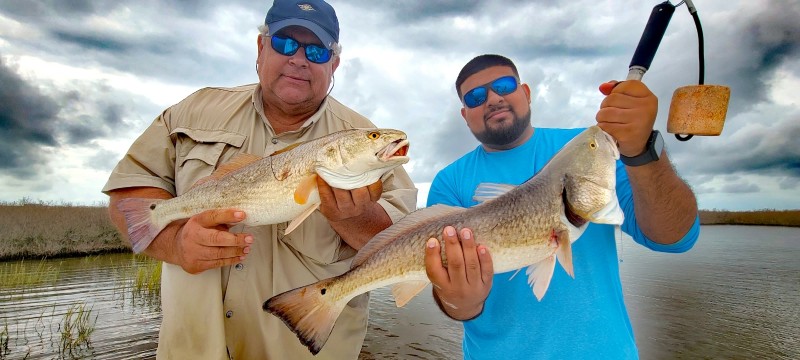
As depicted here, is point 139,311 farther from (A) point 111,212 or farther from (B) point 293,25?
(B) point 293,25

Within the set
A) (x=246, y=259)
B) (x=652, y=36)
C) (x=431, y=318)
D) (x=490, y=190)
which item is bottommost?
(x=431, y=318)

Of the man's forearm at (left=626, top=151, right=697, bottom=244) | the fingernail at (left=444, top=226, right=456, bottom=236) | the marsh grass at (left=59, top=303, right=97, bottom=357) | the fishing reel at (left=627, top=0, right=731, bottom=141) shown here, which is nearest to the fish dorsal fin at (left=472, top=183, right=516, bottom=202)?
the fingernail at (left=444, top=226, right=456, bottom=236)

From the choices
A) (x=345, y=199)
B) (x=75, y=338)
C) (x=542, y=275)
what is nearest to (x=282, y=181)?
(x=345, y=199)

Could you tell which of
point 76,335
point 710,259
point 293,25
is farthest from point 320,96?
point 710,259

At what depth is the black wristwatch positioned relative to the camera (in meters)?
2.43

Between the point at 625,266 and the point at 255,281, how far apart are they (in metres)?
30.4

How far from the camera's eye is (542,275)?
8.80ft

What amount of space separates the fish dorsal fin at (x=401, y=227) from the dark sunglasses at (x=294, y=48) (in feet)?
4.99

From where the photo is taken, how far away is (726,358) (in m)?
12.5

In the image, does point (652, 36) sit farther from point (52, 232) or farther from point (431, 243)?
point (52, 232)

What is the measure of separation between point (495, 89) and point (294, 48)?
179 cm

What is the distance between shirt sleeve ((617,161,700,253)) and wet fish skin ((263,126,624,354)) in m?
0.78

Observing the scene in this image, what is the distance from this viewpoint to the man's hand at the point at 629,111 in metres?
2.29

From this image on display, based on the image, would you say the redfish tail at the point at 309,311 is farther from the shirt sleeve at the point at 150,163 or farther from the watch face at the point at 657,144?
the watch face at the point at 657,144
